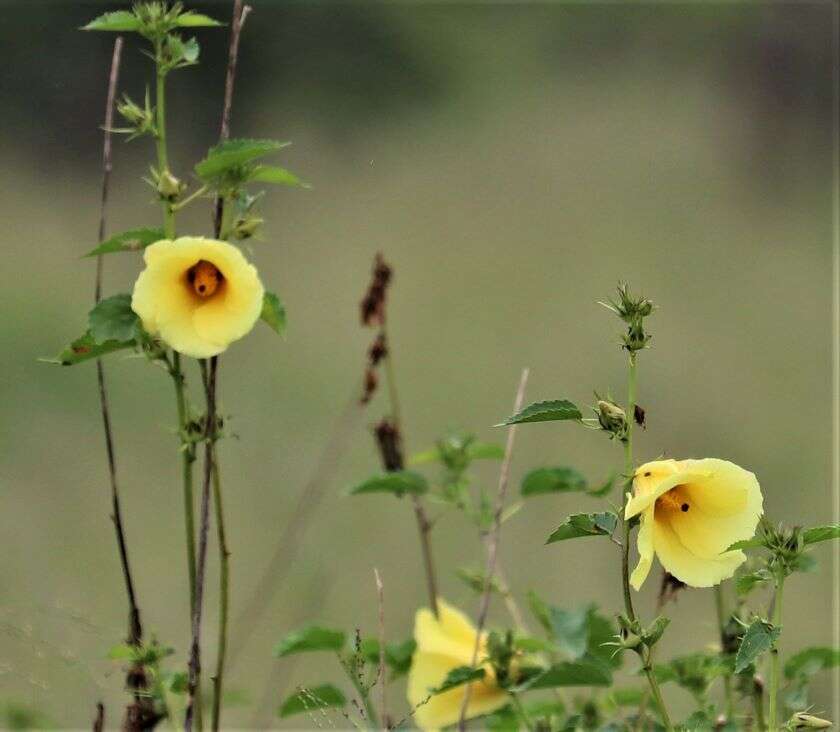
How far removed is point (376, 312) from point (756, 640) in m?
0.50

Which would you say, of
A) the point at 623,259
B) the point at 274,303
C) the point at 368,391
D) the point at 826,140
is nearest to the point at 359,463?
the point at 623,259

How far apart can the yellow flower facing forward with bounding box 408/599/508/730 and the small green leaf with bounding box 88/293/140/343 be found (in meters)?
0.27

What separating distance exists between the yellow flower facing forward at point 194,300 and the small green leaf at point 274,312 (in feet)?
0.08

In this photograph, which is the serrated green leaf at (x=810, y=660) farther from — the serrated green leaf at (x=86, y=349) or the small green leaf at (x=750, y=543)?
→ the serrated green leaf at (x=86, y=349)

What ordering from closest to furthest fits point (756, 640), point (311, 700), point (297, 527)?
point (756, 640)
point (311, 700)
point (297, 527)

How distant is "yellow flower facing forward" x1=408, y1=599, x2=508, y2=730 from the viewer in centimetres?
77

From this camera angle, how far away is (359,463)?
2.90 metres

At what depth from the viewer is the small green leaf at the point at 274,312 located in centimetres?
69

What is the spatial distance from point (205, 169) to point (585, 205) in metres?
3.53

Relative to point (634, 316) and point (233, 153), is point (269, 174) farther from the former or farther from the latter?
point (634, 316)

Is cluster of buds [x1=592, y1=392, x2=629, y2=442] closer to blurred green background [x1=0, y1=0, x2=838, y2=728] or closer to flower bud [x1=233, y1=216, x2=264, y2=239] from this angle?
flower bud [x1=233, y1=216, x2=264, y2=239]

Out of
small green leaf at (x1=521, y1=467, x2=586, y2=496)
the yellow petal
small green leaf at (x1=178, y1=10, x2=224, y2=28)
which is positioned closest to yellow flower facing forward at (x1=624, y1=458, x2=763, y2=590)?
the yellow petal

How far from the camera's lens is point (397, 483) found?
827mm

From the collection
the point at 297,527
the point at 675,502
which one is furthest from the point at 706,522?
the point at 297,527
